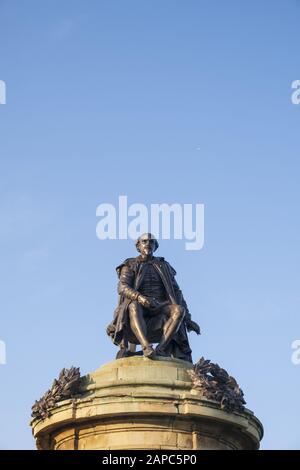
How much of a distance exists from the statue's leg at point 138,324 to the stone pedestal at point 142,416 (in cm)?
77

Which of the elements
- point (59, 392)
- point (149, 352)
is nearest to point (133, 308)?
point (149, 352)

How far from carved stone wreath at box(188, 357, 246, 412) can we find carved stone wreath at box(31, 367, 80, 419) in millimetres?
2873

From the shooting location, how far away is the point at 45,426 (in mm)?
36219

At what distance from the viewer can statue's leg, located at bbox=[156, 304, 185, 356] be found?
3762 cm

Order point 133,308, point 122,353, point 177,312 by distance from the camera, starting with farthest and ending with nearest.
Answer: point 177,312 < point 133,308 < point 122,353

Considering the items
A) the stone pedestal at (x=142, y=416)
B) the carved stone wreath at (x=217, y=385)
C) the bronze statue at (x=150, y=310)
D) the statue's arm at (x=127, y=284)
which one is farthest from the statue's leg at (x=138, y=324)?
the carved stone wreath at (x=217, y=385)

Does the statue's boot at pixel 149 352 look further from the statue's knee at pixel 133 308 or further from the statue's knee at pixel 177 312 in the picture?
the statue's knee at pixel 177 312

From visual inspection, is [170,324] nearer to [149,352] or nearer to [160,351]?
[160,351]

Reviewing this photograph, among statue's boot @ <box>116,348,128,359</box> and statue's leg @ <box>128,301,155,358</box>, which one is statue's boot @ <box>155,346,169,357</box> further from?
statue's boot @ <box>116,348,128,359</box>

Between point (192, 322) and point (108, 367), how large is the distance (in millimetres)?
3267

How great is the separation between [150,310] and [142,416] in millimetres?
3909

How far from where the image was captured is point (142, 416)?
3516 centimetres

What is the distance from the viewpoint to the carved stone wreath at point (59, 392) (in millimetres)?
36050
